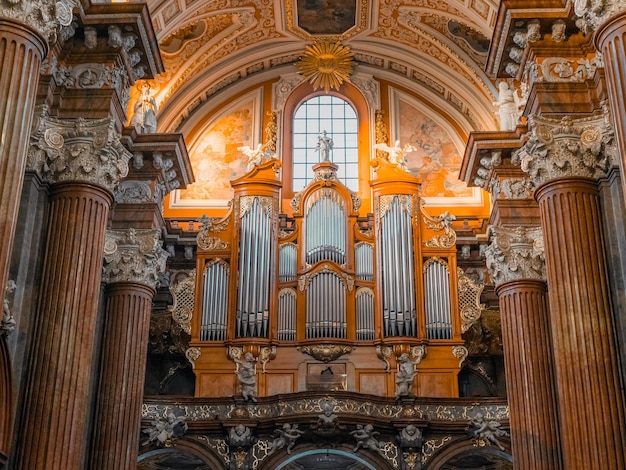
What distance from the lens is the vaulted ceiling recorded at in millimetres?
22328

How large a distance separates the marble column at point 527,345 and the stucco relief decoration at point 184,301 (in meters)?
7.22

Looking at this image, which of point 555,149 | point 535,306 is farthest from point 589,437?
point 535,306

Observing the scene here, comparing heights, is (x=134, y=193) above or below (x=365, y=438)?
above

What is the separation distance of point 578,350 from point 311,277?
10159 mm

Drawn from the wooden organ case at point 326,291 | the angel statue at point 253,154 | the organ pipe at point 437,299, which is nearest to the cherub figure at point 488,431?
the wooden organ case at point 326,291

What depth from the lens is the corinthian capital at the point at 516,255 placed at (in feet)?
52.4

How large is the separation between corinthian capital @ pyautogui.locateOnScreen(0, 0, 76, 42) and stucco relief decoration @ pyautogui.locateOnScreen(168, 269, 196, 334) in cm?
1072

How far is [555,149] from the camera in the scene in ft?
40.9

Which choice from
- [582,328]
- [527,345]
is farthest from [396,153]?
[582,328]

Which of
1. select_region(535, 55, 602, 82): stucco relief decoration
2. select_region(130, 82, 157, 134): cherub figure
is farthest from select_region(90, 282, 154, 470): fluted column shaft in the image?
select_region(535, 55, 602, 82): stucco relief decoration

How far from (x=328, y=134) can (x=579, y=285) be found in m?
13.6

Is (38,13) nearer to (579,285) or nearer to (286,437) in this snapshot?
(579,285)

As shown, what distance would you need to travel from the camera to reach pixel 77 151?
12.7 metres

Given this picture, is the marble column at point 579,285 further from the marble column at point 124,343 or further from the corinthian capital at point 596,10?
the marble column at point 124,343
